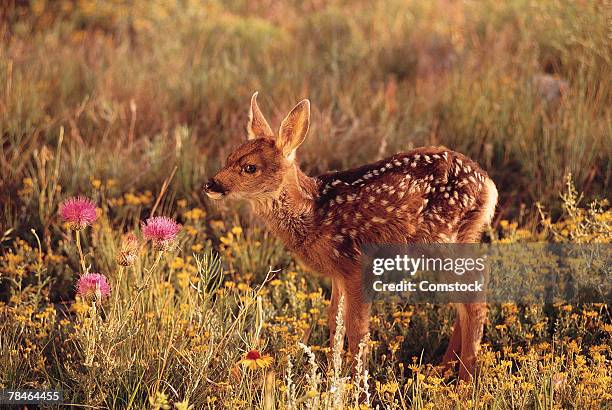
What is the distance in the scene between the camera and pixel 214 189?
458 centimetres

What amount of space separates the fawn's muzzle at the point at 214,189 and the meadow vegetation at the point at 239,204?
13.9 inches

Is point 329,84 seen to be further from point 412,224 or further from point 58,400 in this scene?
point 58,400

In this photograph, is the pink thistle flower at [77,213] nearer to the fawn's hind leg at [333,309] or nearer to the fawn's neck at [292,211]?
the fawn's neck at [292,211]

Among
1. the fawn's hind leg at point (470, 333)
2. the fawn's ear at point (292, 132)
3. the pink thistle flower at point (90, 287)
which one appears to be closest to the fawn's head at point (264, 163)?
the fawn's ear at point (292, 132)

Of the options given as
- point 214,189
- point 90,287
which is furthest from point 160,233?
point 214,189

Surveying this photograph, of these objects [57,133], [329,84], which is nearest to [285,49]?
[329,84]

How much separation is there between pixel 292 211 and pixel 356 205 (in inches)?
13.2

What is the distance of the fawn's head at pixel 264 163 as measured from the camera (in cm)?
466

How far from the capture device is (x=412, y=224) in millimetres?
4711

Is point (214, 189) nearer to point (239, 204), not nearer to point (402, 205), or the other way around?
point (402, 205)

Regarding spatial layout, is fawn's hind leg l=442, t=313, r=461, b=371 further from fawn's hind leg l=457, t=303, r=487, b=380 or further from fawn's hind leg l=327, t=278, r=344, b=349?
fawn's hind leg l=327, t=278, r=344, b=349

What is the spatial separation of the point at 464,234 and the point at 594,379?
1.10 m

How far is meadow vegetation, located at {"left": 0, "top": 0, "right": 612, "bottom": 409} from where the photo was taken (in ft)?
13.9

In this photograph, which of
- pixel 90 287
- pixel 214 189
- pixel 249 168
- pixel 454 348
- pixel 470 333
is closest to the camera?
pixel 90 287
